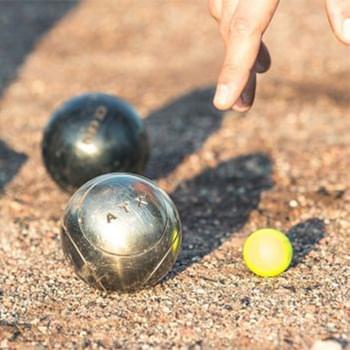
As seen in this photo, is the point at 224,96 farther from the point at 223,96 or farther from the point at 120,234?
the point at 120,234

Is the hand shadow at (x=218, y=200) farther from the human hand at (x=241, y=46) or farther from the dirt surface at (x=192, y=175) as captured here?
the human hand at (x=241, y=46)

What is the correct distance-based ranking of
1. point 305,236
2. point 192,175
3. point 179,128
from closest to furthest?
1. point 305,236
2. point 192,175
3. point 179,128

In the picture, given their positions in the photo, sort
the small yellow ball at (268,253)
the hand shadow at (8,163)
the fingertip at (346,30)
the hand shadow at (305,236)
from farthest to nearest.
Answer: the hand shadow at (8,163) < the hand shadow at (305,236) < the small yellow ball at (268,253) < the fingertip at (346,30)

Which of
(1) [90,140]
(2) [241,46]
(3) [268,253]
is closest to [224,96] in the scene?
(2) [241,46]

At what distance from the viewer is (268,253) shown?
695cm

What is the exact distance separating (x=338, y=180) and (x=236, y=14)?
4627 mm

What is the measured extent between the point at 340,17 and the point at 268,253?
259cm

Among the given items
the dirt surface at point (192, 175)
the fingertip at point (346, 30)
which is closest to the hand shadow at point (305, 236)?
the dirt surface at point (192, 175)

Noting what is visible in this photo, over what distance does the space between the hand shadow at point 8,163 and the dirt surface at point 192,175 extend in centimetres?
3

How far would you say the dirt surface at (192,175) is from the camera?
6.37m

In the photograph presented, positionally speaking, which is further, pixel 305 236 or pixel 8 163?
pixel 8 163

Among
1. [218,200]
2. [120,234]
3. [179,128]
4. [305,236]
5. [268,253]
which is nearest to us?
[120,234]

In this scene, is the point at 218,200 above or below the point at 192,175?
above

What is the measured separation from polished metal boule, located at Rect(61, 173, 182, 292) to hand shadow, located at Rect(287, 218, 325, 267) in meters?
1.54
